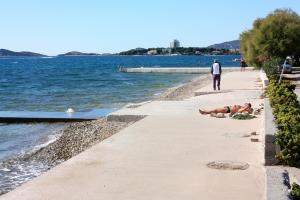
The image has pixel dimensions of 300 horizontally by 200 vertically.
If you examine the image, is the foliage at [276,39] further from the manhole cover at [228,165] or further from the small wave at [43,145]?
the manhole cover at [228,165]

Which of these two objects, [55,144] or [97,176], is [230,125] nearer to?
[55,144]

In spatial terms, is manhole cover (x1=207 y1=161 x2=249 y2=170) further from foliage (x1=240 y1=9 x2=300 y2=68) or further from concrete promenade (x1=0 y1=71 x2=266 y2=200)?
foliage (x1=240 y1=9 x2=300 y2=68)

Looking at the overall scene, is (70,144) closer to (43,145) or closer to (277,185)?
(43,145)

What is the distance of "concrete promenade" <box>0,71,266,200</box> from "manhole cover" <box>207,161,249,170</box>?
0.38 ft

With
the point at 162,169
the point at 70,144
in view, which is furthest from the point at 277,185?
the point at 70,144

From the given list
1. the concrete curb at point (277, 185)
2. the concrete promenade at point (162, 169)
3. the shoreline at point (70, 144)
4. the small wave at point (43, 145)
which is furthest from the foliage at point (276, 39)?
the concrete curb at point (277, 185)

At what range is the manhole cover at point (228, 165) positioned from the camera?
8.83 metres

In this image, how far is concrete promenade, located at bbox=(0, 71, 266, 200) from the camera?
7.39 meters

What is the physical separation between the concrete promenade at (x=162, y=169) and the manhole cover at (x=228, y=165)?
12 cm

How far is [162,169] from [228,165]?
1.08 m

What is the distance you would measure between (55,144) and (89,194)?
27.1 feet

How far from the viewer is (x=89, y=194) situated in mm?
7363

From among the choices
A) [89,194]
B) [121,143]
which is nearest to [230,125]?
[121,143]

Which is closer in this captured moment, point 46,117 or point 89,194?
point 89,194
